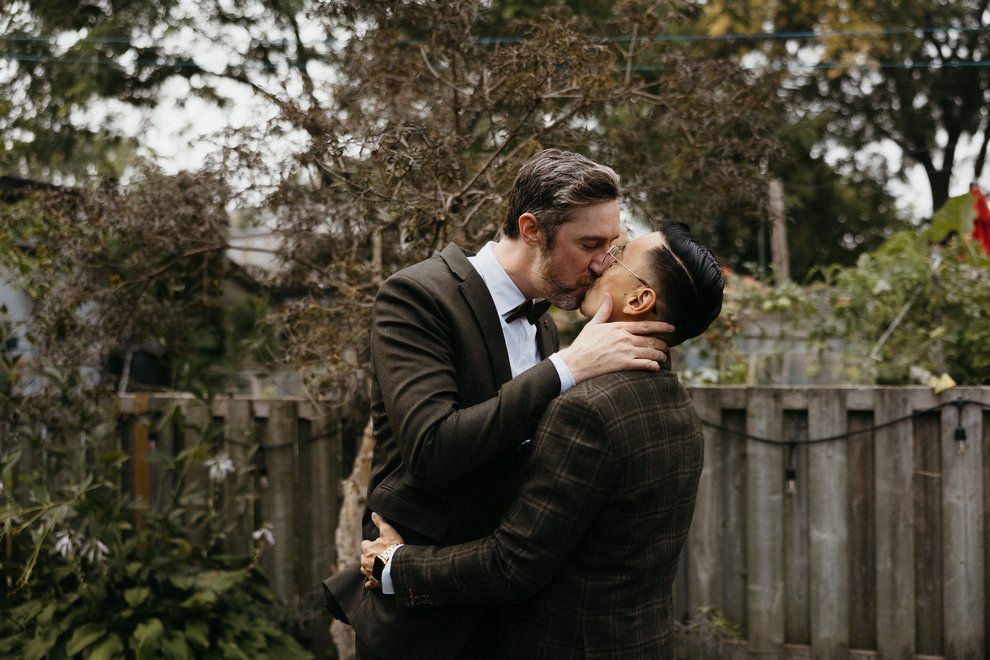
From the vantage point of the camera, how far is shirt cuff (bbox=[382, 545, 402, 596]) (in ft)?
6.86

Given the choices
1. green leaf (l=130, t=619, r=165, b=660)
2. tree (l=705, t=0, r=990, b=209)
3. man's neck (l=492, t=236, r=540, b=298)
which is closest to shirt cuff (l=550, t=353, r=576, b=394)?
man's neck (l=492, t=236, r=540, b=298)

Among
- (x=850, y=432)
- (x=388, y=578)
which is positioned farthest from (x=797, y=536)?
(x=388, y=578)

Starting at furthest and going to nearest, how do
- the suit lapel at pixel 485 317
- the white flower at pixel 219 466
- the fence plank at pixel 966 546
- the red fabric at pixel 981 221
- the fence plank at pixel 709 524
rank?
the red fabric at pixel 981 221, the white flower at pixel 219 466, the fence plank at pixel 709 524, the fence plank at pixel 966 546, the suit lapel at pixel 485 317

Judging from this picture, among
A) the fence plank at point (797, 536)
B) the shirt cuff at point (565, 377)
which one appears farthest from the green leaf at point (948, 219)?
the shirt cuff at point (565, 377)

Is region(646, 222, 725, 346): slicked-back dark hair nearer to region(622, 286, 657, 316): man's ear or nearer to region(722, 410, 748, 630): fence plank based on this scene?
region(622, 286, 657, 316): man's ear

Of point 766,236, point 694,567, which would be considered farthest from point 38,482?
point 766,236

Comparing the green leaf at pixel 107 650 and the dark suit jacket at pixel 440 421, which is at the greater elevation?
the dark suit jacket at pixel 440 421

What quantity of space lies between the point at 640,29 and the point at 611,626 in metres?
3.30

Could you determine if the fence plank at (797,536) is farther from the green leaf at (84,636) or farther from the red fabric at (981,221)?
the green leaf at (84,636)

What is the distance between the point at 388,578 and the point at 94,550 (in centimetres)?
264

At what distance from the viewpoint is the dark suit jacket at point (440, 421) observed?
1.94 metres

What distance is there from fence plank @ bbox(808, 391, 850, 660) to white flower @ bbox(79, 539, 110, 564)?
325 cm

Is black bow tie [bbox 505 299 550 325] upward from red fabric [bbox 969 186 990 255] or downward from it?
downward

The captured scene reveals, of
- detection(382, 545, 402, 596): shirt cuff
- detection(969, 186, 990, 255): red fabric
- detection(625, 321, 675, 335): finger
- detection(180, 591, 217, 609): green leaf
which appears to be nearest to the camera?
detection(625, 321, 675, 335): finger
